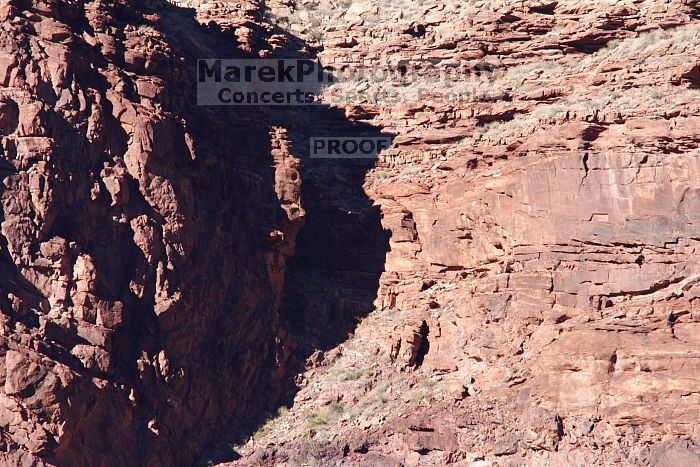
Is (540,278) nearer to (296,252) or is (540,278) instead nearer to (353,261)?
(353,261)

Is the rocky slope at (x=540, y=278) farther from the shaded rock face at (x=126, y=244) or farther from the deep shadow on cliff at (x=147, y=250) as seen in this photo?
the shaded rock face at (x=126, y=244)

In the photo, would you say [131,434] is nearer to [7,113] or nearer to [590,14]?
[7,113]

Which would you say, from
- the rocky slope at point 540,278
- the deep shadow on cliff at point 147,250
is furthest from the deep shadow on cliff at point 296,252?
the rocky slope at point 540,278

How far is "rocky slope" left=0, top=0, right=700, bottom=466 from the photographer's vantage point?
118 feet

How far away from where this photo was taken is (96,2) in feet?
129

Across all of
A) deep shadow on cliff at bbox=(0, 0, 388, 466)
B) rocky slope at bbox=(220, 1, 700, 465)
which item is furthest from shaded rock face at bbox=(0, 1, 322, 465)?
rocky slope at bbox=(220, 1, 700, 465)

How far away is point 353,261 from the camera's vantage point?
4162 cm

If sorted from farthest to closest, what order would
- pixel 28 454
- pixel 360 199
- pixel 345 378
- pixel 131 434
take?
pixel 360 199
pixel 345 378
pixel 131 434
pixel 28 454

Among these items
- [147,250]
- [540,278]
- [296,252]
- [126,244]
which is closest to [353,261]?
[296,252]

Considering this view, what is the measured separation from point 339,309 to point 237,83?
648 centimetres

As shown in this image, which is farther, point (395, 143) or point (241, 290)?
point (395, 143)

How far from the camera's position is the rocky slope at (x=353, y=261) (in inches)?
1416

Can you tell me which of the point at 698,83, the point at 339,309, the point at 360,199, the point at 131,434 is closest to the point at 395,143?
the point at 360,199

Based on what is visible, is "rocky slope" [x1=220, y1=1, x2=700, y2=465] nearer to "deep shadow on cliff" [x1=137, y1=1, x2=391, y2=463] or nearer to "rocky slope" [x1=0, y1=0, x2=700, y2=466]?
"rocky slope" [x1=0, y1=0, x2=700, y2=466]
